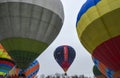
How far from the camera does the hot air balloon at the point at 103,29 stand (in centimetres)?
1689

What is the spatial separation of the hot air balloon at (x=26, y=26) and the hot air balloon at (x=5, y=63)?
689cm

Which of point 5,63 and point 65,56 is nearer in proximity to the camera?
point 65,56

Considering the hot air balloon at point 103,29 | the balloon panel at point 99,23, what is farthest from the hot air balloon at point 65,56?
the hot air balloon at point 103,29

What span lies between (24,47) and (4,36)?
1538 mm

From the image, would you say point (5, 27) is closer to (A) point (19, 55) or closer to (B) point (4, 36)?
(B) point (4, 36)

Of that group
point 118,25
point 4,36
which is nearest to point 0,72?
point 4,36

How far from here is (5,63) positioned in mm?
28719

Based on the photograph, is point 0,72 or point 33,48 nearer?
point 33,48

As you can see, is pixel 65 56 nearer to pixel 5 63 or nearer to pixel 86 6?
pixel 5 63

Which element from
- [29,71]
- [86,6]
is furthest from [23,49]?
[29,71]

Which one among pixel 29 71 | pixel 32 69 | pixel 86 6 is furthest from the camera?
pixel 32 69

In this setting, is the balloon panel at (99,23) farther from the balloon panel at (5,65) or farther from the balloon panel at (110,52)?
the balloon panel at (5,65)

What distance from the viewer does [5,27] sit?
2119cm

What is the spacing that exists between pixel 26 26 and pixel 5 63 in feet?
28.0
